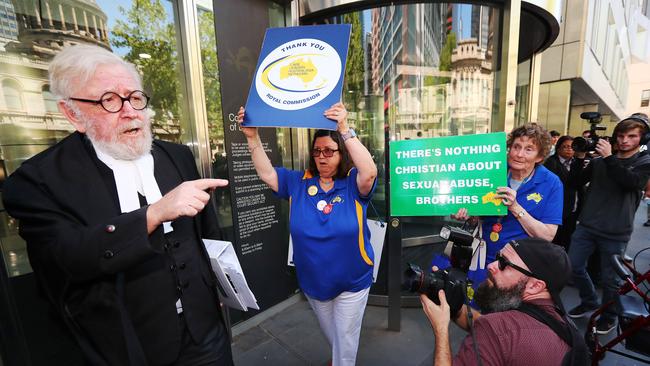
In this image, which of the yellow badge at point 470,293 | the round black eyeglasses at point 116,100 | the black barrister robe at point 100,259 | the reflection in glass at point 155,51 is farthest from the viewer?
the reflection in glass at point 155,51

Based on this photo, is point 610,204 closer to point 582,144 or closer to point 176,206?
point 582,144

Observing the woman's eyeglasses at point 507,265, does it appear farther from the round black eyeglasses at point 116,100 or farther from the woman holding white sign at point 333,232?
the round black eyeglasses at point 116,100

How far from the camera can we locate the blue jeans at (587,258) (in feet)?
9.28

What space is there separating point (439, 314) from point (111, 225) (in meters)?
1.38

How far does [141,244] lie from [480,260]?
80.3 inches

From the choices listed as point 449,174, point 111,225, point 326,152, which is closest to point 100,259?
point 111,225

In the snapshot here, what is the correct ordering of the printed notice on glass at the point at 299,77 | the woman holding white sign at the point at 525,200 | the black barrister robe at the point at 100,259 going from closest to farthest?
the black barrister robe at the point at 100,259 → the printed notice on glass at the point at 299,77 → the woman holding white sign at the point at 525,200

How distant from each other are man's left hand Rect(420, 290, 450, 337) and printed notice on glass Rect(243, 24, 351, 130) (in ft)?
3.26

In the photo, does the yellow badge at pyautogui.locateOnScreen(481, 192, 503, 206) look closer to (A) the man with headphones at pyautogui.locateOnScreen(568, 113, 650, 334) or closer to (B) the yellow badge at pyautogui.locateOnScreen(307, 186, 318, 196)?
(B) the yellow badge at pyautogui.locateOnScreen(307, 186, 318, 196)

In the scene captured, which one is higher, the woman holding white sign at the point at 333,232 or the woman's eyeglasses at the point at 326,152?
the woman's eyeglasses at the point at 326,152

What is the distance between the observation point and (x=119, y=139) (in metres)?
1.17

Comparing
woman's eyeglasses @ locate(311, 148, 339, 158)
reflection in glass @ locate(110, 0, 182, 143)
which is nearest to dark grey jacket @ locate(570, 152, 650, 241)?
woman's eyeglasses @ locate(311, 148, 339, 158)

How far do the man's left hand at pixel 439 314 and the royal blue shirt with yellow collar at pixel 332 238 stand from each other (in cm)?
58

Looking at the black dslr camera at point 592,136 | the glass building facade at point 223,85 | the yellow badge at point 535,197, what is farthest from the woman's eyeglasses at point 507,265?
the black dslr camera at point 592,136
